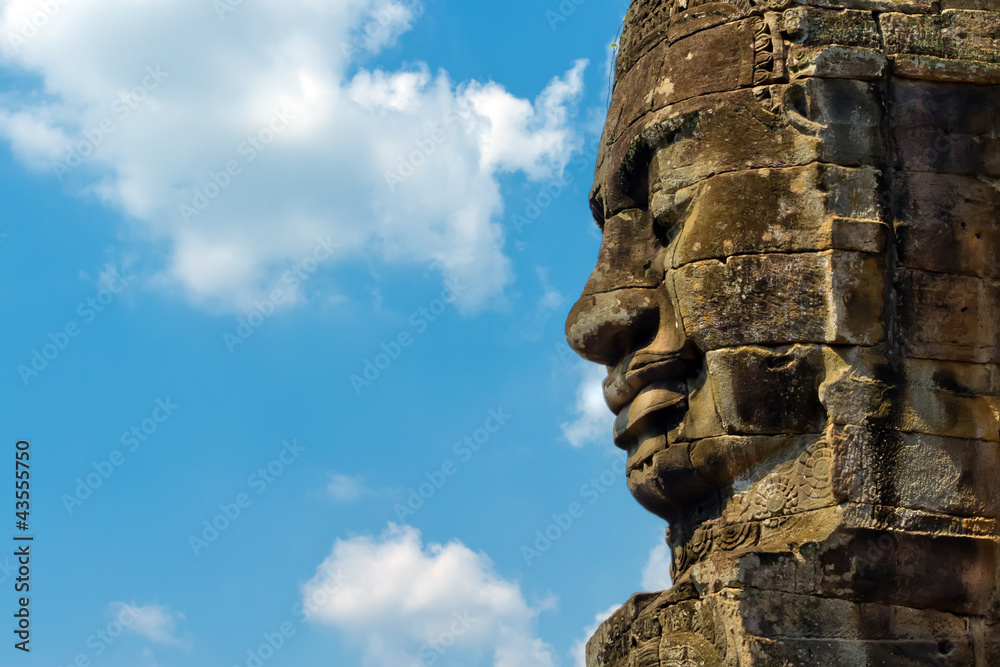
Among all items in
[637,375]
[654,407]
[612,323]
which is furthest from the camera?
[612,323]

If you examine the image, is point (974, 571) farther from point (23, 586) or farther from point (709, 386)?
point (23, 586)

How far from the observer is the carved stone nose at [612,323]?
880cm

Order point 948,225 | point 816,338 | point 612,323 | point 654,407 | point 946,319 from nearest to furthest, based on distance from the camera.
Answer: point 816,338 < point 946,319 < point 948,225 < point 654,407 < point 612,323

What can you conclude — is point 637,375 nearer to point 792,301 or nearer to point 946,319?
point 792,301

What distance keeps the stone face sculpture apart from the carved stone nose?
15 mm

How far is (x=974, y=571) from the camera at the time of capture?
7.99m

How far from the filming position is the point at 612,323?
8.84 meters

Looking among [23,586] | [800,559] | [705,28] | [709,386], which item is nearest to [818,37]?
[705,28]

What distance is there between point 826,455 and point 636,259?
6.06ft

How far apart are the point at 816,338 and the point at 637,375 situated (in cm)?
113

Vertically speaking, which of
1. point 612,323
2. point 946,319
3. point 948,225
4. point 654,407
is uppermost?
point 948,225

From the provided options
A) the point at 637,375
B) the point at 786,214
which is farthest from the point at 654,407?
the point at 786,214

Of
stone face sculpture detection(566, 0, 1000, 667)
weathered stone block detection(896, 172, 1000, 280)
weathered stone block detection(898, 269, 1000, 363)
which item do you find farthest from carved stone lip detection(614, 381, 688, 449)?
weathered stone block detection(896, 172, 1000, 280)

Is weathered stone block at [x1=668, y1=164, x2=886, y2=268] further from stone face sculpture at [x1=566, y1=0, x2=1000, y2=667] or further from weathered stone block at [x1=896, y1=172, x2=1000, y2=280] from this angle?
weathered stone block at [x1=896, y1=172, x2=1000, y2=280]
